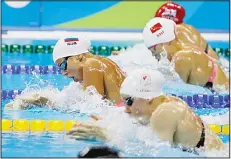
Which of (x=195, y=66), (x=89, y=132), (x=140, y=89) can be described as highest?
(x=195, y=66)

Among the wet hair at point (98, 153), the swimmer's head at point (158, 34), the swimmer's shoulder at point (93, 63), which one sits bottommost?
the wet hair at point (98, 153)

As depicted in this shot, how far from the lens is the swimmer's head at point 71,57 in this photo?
5.00m

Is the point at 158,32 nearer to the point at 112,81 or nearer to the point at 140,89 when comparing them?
the point at 112,81

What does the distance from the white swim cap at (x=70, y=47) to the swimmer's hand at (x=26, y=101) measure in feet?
1.08

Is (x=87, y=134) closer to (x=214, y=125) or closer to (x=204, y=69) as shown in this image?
(x=214, y=125)

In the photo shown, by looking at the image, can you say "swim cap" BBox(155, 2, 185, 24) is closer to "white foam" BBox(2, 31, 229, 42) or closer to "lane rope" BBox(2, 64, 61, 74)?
"lane rope" BBox(2, 64, 61, 74)

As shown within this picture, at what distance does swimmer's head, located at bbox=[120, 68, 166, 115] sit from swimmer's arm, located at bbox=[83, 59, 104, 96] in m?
1.03

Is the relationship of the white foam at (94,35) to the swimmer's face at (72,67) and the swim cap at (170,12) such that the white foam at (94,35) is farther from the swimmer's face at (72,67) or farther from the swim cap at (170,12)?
the swimmer's face at (72,67)

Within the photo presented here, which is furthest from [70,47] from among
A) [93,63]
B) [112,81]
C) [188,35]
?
[188,35]

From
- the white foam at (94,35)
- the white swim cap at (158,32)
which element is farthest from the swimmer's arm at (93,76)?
the white foam at (94,35)

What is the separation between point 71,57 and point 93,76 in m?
0.24

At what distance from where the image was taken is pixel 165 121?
3.72 meters

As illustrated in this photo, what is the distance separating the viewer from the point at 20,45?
27.5 ft

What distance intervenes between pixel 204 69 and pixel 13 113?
1868mm
